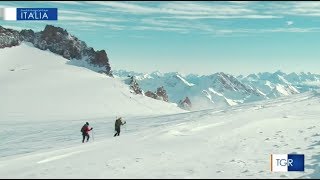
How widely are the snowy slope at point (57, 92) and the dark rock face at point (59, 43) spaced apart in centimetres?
324

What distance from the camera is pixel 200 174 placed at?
725 inches

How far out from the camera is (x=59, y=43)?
130 m

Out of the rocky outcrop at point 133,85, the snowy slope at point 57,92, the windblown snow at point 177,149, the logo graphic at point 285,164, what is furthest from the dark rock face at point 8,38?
the logo graphic at point 285,164

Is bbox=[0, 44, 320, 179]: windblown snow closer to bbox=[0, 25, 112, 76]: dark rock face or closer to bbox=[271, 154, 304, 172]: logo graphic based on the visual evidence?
bbox=[271, 154, 304, 172]: logo graphic

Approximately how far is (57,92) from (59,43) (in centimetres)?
3905

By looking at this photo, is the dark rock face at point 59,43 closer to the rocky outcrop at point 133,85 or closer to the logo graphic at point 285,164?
the rocky outcrop at point 133,85

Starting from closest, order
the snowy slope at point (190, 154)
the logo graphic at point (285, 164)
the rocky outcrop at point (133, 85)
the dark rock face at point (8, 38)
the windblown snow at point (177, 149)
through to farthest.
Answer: the logo graphic at point (285, 164), the snowy slope at point (190, 154), the windblown snow at point (177, 149), the rocky outcrop at point (133, 85), the dark rock face at point (8, 38)

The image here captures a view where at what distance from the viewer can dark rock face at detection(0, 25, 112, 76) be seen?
123 m

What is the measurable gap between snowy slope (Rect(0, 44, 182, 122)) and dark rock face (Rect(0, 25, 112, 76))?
128 inches

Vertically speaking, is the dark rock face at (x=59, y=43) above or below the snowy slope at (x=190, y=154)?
above

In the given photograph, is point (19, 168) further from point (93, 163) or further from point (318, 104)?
point (318, 104)

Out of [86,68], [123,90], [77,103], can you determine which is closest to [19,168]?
[77,103]

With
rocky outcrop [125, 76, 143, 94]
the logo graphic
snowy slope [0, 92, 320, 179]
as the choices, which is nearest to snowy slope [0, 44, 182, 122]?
rocky outcrop [125, 76, 143, 94]

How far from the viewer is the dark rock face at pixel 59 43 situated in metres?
123
